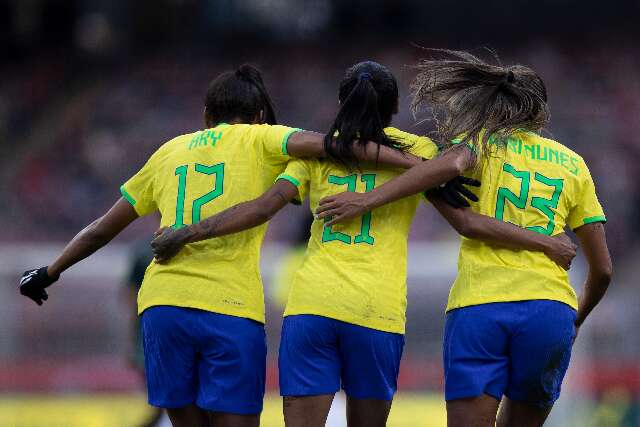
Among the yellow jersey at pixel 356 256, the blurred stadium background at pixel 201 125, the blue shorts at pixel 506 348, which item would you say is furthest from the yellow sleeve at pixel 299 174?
the blurred stadium background at pixel 201 125

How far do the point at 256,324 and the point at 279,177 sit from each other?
2.20ft

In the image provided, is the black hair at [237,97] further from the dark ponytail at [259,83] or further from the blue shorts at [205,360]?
the blue shorts at [205,360]

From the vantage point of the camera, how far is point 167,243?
206 inches

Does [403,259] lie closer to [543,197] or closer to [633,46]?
[543,197]

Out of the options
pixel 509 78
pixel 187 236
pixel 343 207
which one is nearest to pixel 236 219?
pixel 187 236

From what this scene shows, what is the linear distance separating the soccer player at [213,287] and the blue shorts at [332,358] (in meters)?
0.27

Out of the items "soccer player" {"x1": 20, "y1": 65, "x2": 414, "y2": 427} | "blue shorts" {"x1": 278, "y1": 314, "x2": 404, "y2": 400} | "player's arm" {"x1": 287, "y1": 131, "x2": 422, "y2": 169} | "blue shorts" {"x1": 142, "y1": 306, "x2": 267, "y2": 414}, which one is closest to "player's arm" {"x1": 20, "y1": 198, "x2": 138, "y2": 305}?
"soccer player" {"x1": 20, "y1": 65, "x2": 414, "y2": 427}

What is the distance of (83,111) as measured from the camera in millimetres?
21359

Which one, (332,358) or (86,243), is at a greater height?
(86,243)

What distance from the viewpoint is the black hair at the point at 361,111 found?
512cm

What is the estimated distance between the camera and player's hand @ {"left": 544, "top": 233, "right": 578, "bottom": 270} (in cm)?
512

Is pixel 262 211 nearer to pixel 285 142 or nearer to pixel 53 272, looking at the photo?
pixel 285 142

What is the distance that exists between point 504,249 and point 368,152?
0.72 m

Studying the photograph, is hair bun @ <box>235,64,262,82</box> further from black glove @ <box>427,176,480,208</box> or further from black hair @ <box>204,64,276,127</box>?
black glove @ <box>427,176,480,208</box>
